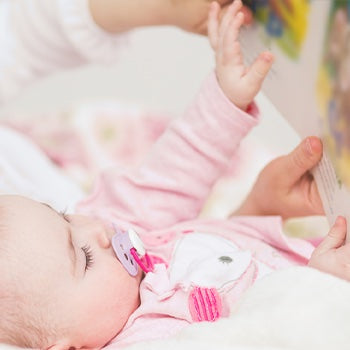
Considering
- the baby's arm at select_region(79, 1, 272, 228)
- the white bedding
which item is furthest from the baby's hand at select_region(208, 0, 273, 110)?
the white bedding

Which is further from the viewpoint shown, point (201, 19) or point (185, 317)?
point (201, 19)

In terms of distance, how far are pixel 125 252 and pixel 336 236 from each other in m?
0.24

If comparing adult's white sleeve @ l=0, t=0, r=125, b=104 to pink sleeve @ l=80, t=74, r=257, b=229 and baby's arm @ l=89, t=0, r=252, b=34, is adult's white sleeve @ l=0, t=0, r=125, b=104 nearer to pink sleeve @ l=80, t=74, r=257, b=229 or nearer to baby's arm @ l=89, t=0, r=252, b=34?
baby's arm @ l=89, t=0, r=252, b=34

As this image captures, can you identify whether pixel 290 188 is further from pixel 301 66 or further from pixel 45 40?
pixel 45 40

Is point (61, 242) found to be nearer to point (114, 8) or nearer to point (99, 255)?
point (99, 255)

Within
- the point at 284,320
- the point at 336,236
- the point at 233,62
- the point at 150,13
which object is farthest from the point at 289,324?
the point at 150,13

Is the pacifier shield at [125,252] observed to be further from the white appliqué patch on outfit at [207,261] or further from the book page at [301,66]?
the book page at [301,66]

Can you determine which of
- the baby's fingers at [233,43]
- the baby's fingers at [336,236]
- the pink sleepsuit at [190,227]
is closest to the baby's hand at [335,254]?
the baby's fingers at [336,236]

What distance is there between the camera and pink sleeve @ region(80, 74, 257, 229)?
86 centimetres

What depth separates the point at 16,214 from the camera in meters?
0.74

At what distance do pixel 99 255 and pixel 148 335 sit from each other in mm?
102

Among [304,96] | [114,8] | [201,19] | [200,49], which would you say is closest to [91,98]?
[200,49]

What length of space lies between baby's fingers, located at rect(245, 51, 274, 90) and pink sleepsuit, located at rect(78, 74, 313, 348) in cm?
6

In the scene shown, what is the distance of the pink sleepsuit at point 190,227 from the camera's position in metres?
0.74
